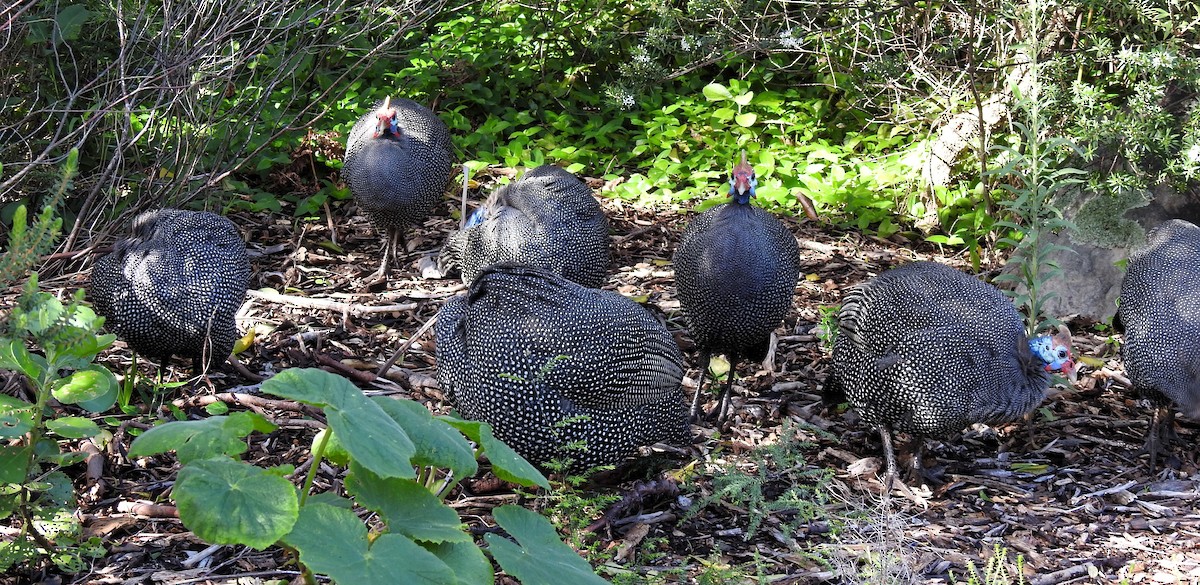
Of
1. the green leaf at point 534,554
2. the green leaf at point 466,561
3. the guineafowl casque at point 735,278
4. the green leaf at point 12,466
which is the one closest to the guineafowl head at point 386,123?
the guineafowl casque at point 735,278

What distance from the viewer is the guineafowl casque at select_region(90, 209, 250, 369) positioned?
172 inches

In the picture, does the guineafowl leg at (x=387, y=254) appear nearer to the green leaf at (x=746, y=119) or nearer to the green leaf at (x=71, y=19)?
the green leaf at (x=71, y=19)

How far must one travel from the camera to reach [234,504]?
2232 millimetres

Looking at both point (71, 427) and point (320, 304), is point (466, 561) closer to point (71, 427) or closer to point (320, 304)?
point (71, 427)

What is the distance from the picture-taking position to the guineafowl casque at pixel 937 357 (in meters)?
4.13

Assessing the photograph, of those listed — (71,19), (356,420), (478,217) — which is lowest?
(478,217)

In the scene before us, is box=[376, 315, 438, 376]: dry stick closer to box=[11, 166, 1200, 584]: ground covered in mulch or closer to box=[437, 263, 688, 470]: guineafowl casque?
box=[11, 166, 1200, 584]: ground covered in mulch

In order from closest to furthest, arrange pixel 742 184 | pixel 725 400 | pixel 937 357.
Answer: pixel 937 357 → pixel 742 184 → pixel 725 400

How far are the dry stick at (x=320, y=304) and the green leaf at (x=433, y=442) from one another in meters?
3.19

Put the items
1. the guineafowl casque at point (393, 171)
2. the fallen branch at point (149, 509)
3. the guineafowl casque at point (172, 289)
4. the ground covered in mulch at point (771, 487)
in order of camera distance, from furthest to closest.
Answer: the guineafowl casque at point (393, 171) → the guineafowl casque at point (172, 289) → the ground covered in mulch at point (771, 487) → the fallen branch at point (149, 509)

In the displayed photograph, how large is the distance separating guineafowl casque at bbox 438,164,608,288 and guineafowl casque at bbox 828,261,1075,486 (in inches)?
56.0

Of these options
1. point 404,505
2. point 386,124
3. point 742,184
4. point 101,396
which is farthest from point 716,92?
point 404,505

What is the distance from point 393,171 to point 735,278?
2364mm

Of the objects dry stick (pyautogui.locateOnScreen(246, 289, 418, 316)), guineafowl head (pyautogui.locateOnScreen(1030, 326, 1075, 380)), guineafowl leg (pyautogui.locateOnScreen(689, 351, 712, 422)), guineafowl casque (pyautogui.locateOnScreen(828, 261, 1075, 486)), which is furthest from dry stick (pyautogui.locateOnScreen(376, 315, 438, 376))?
guineafowl head (pyautogui.locateOnScreen(1030, 326, 1075, 380))
